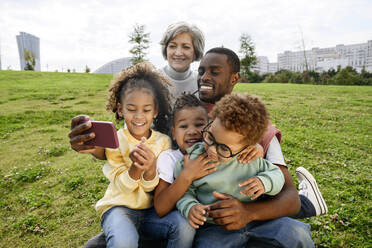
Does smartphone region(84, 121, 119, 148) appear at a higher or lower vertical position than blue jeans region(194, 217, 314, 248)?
higher

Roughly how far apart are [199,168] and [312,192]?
1.43m

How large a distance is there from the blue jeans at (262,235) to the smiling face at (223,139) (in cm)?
58

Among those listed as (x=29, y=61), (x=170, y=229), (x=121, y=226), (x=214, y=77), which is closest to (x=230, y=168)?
(x=170, y=229)

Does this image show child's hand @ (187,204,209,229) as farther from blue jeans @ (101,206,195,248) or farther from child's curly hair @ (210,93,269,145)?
child's curly hair @ (210,93,269,145)

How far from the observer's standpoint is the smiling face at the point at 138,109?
92.6 inches

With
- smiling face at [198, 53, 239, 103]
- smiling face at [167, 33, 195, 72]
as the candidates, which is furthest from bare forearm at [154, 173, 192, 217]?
smiling face at [167, 33, 195, 72]

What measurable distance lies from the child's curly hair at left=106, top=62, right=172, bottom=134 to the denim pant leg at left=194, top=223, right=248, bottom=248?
51.8 inches

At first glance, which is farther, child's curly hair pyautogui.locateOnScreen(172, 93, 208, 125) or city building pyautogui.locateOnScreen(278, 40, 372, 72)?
city building pyautogui.locateOnScreen(278, 40, 372, 72)

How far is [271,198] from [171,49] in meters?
2.49

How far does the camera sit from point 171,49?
359cm

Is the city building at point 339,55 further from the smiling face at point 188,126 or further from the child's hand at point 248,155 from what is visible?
the child's hand at point 248,155

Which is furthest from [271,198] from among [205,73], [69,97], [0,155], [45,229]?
[69,97]

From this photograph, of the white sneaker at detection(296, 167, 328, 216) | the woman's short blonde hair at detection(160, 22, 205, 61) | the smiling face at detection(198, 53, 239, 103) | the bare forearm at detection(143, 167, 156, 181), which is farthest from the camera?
the woman's short blonde hair at detection(160, 22, 205, 61)

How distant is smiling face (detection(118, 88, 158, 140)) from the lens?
2.35m
